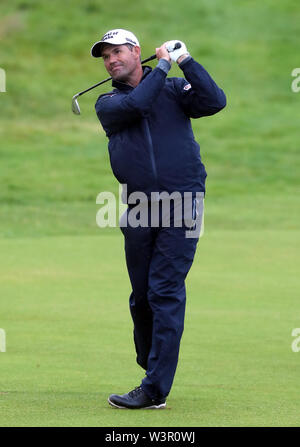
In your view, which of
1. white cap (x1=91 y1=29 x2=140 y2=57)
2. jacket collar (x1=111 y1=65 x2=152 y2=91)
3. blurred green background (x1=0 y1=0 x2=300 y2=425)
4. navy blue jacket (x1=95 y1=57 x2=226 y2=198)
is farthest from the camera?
blurred green background (x1=0 y1=0 x2=300 y2=425)

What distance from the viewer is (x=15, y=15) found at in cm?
3139

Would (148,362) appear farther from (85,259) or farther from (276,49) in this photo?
(276,49)

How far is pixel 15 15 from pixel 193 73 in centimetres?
2676

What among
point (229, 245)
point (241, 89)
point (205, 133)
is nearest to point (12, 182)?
point (205, 133)

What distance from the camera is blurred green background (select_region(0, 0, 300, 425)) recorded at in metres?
6.10

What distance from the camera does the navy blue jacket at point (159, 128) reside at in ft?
17.6

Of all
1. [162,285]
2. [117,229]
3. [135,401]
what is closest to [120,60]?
[162,285]

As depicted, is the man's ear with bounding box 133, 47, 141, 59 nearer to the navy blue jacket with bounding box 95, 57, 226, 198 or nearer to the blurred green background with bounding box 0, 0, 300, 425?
the navy blue jacket with bounding box 95, 57, 226, 198

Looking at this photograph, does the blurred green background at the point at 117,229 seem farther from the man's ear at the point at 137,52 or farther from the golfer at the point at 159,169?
the man's ear at the point at 137,52

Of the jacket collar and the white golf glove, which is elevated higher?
the white golf glove

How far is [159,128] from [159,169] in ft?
0.68

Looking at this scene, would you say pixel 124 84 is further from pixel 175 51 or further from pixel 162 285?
pixel 162 285

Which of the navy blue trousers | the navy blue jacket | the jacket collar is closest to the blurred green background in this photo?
the navy blue trousers

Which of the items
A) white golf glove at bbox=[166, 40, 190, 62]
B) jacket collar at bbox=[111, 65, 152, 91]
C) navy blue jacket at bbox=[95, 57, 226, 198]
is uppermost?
white golf glove at bbox=[166, 40, 190, 62]
